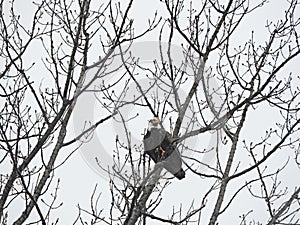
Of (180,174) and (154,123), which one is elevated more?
(154,123)

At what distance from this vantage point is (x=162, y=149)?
479cm

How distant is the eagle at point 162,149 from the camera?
4.29 m

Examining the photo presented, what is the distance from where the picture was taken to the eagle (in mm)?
4293

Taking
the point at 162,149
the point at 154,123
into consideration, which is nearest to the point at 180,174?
the point at 162,149

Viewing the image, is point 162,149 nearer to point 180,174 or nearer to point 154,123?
point 154,123

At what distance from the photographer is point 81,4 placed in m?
4.60

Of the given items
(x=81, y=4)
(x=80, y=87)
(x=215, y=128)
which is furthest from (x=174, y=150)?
(x=81, y=4)

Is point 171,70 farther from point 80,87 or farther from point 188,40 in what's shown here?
point 80,87

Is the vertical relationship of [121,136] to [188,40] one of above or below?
below

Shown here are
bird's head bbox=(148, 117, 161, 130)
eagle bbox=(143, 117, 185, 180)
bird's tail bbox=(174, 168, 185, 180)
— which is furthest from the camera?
bird's tail bbox=(174, 168, 185, 180)

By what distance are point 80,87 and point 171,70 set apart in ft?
2.77

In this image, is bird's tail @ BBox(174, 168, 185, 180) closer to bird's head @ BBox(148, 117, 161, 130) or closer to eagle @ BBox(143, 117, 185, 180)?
eagle @ BBox(143, 117, 185, 180)

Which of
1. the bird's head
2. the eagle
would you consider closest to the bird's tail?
the eagle

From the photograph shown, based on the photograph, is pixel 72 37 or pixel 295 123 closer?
pixel 72 37
